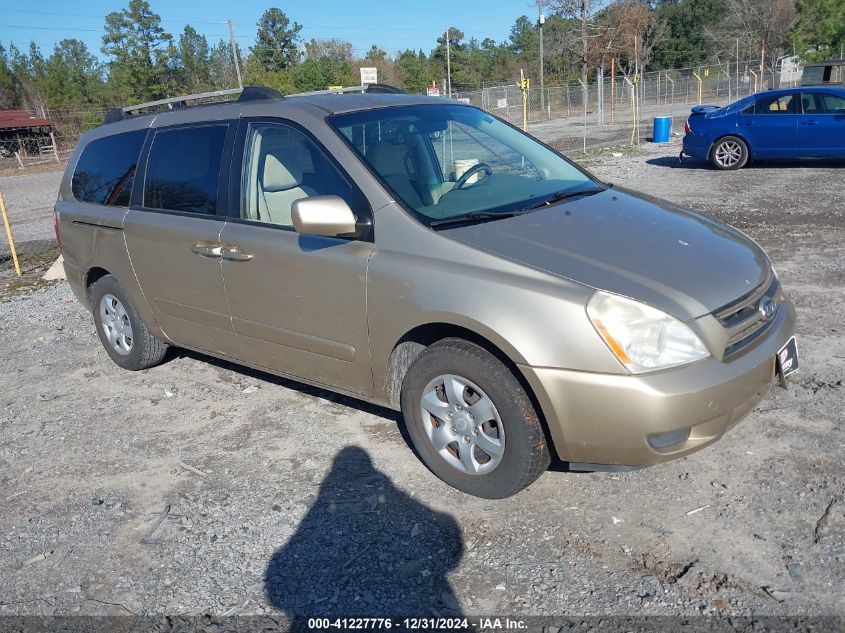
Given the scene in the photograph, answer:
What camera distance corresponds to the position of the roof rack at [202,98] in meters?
4.38

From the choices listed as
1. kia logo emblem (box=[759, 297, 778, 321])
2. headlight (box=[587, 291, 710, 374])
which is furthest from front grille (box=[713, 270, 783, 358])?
headlight (box=[587, 291, 710, 374])

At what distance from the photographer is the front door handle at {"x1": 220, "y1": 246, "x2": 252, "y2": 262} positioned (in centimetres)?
412

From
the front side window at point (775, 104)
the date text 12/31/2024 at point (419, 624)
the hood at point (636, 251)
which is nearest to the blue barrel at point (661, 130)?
the front side window at point (775, 104)

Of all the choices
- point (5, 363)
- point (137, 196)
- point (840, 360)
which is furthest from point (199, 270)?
point (840, 360)

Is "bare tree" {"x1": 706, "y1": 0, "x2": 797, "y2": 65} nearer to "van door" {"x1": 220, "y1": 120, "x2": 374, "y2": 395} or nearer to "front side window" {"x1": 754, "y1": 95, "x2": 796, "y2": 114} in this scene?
"front side window" {"x1": 754, "y1": 95, "x2": 796, "y2": 114}

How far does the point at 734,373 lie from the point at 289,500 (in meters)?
2.17

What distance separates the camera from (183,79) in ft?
230

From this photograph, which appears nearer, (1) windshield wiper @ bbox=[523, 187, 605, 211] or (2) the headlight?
(2) the headlight

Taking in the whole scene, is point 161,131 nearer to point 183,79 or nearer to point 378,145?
point 378,145

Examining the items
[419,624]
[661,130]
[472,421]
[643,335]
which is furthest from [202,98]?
[661,130]

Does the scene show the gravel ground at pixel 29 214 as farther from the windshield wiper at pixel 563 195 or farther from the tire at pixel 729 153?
the tire at pixel 729 153

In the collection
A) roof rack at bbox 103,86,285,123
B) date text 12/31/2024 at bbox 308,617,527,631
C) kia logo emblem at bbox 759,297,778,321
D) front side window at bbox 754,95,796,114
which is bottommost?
date text 12/31/2024 at bbox 308,617,527,631

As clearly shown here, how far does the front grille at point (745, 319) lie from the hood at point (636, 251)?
0.12 ft

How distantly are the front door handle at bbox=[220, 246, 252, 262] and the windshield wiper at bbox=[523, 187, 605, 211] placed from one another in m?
1.60
